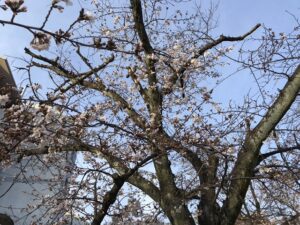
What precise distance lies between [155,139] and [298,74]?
229 cm

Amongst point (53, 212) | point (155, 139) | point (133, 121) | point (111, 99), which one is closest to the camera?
point (155, 139)

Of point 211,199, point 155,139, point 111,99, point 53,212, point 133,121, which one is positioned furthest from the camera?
point 53,212

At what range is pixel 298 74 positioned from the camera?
592cm

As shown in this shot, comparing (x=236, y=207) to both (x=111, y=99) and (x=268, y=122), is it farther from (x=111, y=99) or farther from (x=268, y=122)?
(x=111, y=99)

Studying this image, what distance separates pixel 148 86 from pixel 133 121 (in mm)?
682

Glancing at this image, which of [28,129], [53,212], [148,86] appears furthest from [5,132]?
[53,212]

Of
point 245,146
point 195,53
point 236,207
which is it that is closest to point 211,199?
point 236,207

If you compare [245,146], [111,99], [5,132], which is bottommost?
[5,132]

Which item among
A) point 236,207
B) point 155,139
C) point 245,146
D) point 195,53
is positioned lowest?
point 236,207

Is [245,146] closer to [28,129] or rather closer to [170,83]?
[170,83]

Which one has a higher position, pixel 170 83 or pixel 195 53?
pixel 195 53

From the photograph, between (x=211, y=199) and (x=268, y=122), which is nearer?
(x=268, y=122)

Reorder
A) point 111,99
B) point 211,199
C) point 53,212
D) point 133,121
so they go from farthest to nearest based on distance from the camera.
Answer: point 53,212
point 111,99
point 133,121
point 211,199

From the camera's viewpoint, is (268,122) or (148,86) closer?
(268,122)
